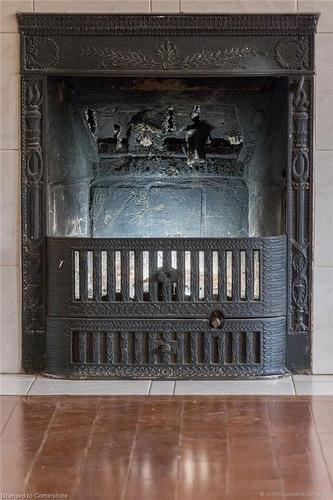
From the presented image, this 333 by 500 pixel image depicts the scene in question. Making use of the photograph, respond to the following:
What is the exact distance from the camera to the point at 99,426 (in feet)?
8.54

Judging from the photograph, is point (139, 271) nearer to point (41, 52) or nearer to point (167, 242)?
point (167, 242)

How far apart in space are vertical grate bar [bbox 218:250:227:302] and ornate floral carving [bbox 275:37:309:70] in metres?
0.60

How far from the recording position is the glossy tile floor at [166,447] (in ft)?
7.05

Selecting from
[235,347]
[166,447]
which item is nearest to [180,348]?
[235,347]

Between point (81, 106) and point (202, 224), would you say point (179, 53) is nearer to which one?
point (81, 106)

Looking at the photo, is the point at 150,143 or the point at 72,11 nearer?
the point at 72,11

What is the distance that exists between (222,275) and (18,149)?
731mm

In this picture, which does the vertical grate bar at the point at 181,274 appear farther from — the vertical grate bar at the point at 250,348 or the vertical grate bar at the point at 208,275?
the vertical grate bar at the point at 250,348

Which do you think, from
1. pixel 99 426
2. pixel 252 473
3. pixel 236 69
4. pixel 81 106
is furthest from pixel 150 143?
pixel 252 473

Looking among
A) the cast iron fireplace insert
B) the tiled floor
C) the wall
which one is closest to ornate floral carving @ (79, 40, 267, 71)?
the cast iron fireplace insert

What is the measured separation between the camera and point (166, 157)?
342cm

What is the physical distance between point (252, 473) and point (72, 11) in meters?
1.51

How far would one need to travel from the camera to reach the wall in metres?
2.99

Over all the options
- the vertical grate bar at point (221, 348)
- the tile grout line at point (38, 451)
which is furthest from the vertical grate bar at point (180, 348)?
the tile grout line at point (38, 451)
